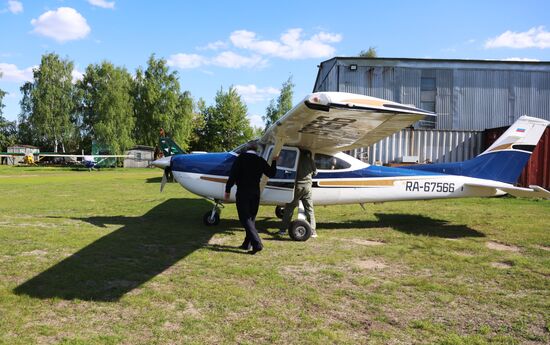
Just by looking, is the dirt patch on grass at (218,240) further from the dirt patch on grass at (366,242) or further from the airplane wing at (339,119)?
the dirt patch on grass at (366,242)

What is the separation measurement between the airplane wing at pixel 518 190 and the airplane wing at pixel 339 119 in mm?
2728

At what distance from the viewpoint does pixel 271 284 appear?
181 inches

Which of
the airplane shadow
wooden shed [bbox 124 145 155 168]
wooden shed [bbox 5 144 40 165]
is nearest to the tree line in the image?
wooden shed [bbox 124 145 155 168]

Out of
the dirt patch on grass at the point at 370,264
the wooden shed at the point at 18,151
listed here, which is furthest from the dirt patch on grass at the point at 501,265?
the wooden shed at the point at 18,151

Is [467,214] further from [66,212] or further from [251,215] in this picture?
[66,212]

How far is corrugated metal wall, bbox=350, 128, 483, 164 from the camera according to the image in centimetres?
1822

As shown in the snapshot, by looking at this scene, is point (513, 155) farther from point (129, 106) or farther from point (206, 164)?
point (129, 106)

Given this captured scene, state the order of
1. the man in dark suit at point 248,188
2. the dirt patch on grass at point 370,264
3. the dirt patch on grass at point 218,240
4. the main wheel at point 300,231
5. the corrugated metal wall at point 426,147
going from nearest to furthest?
the dirt patch on grass at point 370,264, the man in dark suit at point 248,188, the dirt patch on grass at point 218,240, the main wheel at point 300,231, the corrugated metal wall at point 426,147

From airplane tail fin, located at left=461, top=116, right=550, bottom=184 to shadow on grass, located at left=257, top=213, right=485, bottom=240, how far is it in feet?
4.21

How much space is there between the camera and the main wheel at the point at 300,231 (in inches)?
280

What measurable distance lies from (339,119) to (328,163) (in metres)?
3.11

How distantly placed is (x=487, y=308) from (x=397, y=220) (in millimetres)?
5622

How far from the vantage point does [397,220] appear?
9539mm

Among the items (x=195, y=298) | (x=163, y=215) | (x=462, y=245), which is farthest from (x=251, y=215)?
(x=163, y=215)
